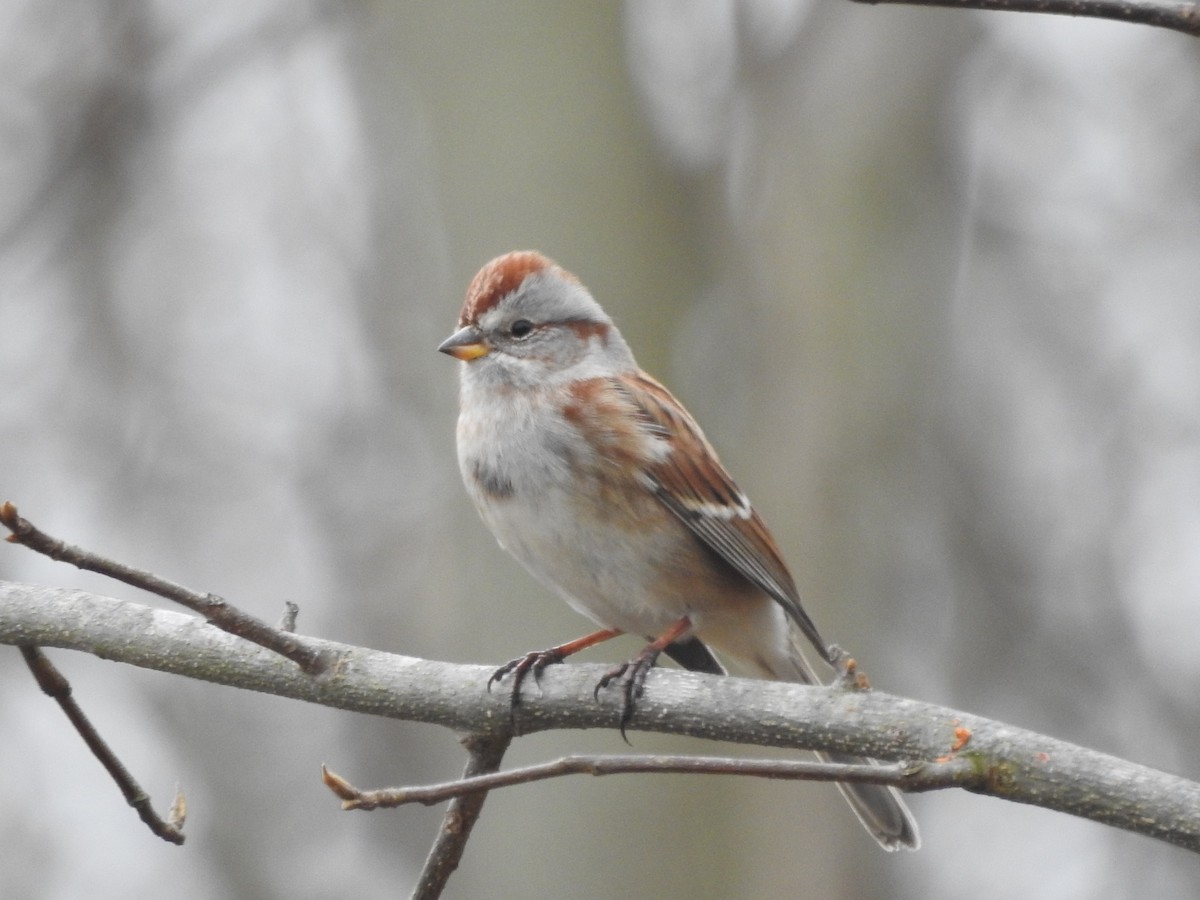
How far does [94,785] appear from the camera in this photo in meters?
9.55

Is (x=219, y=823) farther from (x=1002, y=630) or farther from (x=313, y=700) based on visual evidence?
(x=313, y=700)

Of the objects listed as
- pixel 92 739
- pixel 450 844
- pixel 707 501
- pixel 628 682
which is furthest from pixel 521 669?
pixel 707 501

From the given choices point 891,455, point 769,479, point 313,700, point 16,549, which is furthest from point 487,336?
point 16,549

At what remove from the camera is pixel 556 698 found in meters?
3.37

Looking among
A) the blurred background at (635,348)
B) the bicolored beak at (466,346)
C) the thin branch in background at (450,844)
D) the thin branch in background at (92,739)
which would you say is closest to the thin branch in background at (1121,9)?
the thin branch in background at (450,844)

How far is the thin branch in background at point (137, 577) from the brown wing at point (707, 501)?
1.94 m

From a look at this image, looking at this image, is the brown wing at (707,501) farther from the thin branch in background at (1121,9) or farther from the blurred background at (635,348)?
the thin branch in background at (1121,9)

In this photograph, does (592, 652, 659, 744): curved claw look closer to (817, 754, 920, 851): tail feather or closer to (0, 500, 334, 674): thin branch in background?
(0, 500, 334, 674): thin branch in background

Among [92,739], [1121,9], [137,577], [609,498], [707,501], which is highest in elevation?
[1121,9]

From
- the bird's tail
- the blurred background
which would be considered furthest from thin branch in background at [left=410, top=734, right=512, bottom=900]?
the blurred background

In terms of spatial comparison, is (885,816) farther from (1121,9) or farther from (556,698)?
(1121,9)

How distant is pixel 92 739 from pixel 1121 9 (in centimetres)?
250

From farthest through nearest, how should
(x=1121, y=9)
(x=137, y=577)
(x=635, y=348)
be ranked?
(x=635, y=348) < (x=137, y=577) < (x=1121, y=9)

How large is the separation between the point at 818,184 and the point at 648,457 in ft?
13.5
